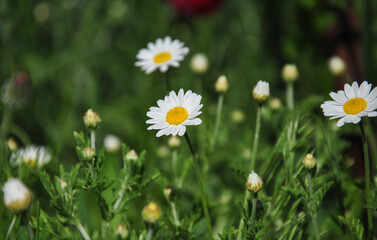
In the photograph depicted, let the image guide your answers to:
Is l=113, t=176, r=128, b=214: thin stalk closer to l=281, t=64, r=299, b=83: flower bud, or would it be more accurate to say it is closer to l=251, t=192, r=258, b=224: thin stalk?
l=251, t=192, r=258, b=224: thin stalk

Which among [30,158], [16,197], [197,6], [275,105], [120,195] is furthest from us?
[197,6]

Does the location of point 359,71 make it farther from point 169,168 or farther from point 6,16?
point 6,16

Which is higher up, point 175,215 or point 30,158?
point 30,158

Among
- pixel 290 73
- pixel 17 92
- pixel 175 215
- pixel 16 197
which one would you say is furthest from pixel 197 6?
pixel 16 197

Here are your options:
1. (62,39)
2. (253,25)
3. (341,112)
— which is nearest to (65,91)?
(62,39)

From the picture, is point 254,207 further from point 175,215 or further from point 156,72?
point 156,72

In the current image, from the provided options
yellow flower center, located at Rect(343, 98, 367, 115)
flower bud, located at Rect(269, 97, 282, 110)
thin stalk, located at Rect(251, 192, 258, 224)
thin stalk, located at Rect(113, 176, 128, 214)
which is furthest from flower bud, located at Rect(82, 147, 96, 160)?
flower bud, located at Rect(269, 97, 282, 110)
